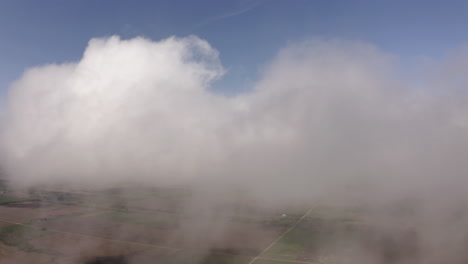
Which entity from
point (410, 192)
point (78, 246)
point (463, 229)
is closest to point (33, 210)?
point (78, 246)

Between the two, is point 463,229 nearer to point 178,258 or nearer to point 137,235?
point 178,258

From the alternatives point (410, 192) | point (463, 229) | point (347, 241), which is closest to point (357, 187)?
point (410, 192)

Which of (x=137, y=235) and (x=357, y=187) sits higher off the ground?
(x=357, y=187)

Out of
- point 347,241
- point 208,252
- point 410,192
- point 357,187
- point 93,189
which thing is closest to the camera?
point 208,252

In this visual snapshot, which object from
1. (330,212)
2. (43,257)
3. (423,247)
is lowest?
(43,257)

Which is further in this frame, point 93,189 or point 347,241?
point 93,189

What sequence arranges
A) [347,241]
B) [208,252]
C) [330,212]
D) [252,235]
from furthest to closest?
[330,212]
[252,235]
[347,241]
[208,252]

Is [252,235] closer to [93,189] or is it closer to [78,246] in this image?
[78,246]
